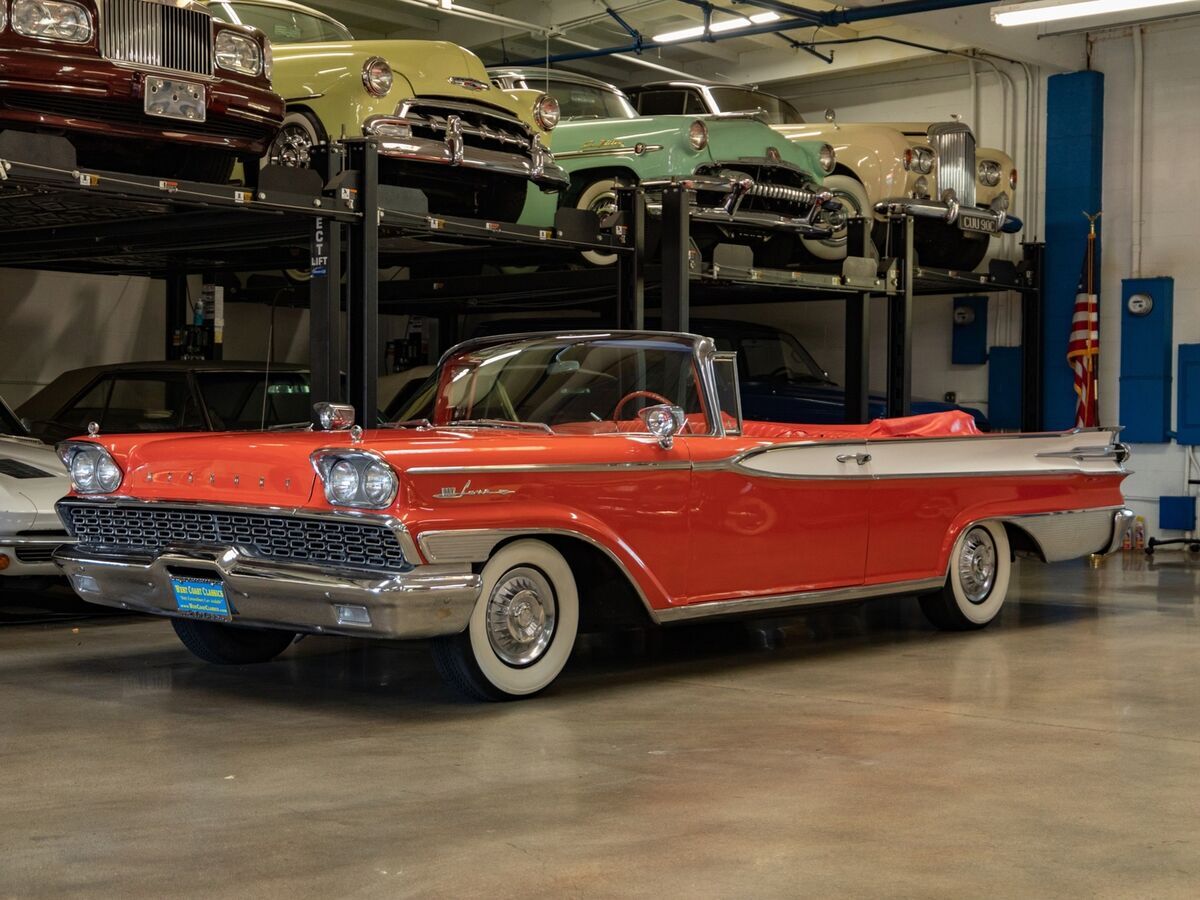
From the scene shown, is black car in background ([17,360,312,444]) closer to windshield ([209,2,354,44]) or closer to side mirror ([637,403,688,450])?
windshield ([209,2,354,44])

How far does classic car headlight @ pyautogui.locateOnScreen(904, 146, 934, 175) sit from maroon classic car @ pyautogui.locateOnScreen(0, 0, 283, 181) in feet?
20.7

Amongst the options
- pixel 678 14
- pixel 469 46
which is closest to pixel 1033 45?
pixel 678 14

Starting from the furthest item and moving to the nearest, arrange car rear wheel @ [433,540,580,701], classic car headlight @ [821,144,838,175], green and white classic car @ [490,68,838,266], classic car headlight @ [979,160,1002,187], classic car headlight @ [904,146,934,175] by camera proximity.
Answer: classic car headlight @ [979,160,1002,187], classic car headlight @ [904,146,934,175], classic car headlight @ [821,144,838,175], green and white classic car @ [490,68,838,266], car rear wheel @ [433,540,580,701]

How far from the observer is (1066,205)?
14.5 m

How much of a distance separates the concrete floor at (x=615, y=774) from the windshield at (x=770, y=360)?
7210 mm

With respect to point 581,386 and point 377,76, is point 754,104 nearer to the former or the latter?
point 377,76

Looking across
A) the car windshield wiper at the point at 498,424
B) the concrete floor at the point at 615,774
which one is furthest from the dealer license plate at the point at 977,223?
the car windshield wiper at the point at 498,424

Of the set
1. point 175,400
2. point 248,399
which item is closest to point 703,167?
point 248,399

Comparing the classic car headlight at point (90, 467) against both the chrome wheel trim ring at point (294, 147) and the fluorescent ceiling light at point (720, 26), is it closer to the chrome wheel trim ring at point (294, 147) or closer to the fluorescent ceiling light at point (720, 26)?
the chrome wheel trim ring at point (294, 147)

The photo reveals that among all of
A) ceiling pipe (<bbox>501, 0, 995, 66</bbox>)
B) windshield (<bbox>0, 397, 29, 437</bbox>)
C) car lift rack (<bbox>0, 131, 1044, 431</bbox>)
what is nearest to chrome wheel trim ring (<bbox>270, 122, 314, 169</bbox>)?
car lift rack (<bbox>0, 131, 1044, 431</bbox>)

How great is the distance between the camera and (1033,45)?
14109mm

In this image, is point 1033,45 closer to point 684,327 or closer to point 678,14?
point 678,14

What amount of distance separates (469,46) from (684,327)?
689cm

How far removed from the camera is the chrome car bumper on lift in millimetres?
10391
